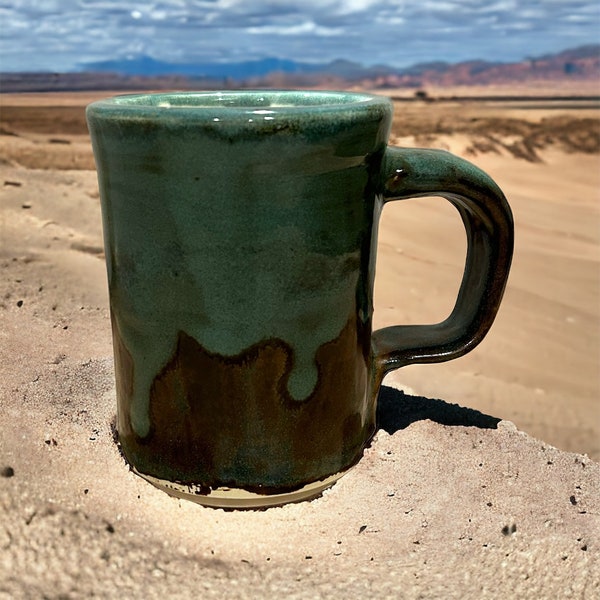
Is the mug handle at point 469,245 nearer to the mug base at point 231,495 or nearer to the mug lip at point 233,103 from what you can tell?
the mug lip at point 233,103

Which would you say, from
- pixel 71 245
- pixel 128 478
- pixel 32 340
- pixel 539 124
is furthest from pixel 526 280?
pixel 539 124

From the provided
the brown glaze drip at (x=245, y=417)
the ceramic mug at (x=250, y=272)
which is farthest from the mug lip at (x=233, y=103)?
the brown glaze drip at (x=245, y=417)

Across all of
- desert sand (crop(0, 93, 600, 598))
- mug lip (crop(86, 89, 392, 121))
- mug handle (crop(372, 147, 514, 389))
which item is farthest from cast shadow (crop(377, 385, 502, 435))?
mug lip (crop(86, 89, 392, 121))

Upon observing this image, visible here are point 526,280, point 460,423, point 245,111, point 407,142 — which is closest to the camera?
point 245,111

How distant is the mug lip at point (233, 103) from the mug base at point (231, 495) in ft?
2.10

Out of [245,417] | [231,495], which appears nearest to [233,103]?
[245,417]

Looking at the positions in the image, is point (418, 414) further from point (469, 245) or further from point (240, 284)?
point (240, 284)

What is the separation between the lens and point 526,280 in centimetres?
421

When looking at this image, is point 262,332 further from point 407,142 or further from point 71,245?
point 407,142

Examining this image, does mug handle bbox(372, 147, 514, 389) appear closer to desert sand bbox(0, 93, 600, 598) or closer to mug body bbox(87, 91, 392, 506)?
mug body bbox(87, 91, 392, 506)

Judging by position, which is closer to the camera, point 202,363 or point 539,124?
point 202,363

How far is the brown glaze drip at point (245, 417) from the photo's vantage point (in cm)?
124

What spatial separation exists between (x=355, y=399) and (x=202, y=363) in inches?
12.6

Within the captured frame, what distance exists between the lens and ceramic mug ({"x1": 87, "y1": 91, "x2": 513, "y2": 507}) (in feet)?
3.71
